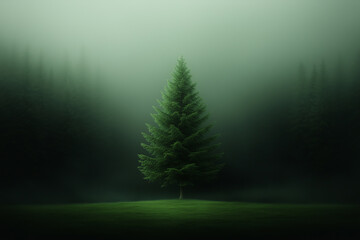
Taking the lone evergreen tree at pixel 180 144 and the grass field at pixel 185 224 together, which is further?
the lone evergreen tree at pixel 180 144

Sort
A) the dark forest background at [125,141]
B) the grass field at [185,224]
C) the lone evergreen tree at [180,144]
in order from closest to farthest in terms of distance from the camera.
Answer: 1. the grass field at [185,224]
2. the lone evergreen tree at [180,144]
3. the dark forest background at [125,141]

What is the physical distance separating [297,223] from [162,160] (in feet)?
43.6

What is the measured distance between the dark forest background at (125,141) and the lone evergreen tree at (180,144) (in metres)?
16.4

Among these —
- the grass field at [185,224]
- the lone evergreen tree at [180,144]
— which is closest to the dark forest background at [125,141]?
the lone evergreen tree at [180,144]

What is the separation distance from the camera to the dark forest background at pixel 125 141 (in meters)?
42.1

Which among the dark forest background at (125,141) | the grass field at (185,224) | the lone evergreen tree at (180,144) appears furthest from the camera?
the dark forest background at (125,141)

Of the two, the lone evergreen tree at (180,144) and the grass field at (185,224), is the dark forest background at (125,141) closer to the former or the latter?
the lone evergreen tree at (180,144)

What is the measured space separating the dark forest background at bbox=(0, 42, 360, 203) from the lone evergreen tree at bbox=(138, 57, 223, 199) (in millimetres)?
16374

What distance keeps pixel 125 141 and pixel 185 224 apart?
36686 mm

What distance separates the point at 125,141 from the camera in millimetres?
49531

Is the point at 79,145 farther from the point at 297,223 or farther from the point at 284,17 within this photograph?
the point at 284,17

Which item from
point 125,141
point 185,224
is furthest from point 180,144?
point 125,141

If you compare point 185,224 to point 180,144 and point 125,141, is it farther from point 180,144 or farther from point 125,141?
point 125,141

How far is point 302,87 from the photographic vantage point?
46.2 metres
